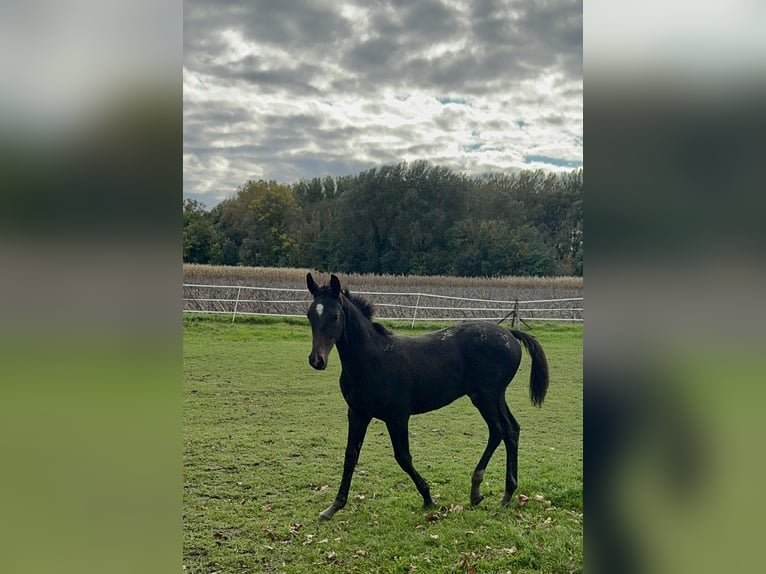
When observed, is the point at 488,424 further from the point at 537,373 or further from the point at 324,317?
the point at 324,317

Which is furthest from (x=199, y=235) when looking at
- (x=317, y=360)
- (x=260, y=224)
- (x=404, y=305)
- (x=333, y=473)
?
(x=333, y=473)

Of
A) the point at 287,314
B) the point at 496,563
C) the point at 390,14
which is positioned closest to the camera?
the point at 496,563

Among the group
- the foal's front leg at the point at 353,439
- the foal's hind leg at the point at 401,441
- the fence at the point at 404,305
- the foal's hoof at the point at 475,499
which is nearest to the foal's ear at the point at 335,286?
Result: the foal's front leg at the point at 353,439

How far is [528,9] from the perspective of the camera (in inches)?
150

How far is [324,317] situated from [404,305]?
1668 millimetres

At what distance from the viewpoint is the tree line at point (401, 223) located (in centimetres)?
416

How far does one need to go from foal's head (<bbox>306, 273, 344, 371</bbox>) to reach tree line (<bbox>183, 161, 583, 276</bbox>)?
4.02 feet

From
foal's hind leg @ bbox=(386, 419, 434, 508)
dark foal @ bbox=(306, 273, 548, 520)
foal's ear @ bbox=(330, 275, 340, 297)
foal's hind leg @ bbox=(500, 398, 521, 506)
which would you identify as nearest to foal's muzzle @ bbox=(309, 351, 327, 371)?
dark foal @ bbox=(306, 273, 548, 520)

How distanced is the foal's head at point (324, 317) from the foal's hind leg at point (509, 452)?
1.18 m
